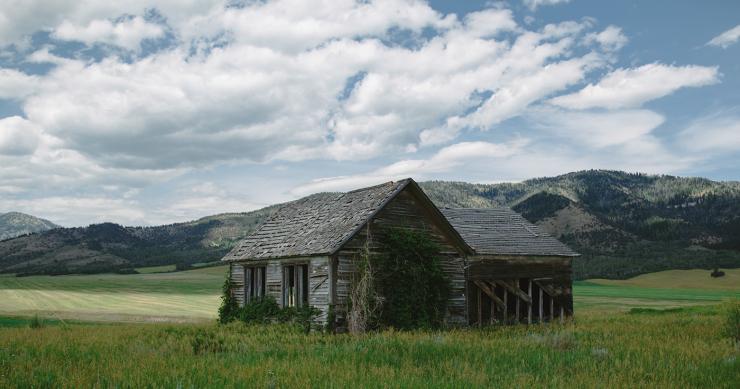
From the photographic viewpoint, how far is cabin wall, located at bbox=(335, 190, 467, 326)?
21422 mm

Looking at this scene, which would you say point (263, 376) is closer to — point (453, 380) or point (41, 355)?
point (453, 380)

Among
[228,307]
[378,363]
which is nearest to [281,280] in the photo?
[228,307]

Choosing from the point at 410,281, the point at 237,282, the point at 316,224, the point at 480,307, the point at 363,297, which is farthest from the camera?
the point at 237,282

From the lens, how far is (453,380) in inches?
394

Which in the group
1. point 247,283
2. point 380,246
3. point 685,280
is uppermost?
point 380,246

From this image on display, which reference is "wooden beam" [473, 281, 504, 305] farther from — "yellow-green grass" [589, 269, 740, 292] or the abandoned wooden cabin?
"yellow-green grass" [589, 269, 740, 292]

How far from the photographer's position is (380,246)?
2244 centimetres

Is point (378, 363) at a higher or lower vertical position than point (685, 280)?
higher

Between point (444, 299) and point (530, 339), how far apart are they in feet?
22.3

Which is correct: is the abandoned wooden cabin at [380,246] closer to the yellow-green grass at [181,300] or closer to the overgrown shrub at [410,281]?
the overgrown shrub at [410,281]

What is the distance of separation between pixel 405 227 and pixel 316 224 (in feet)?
13.2

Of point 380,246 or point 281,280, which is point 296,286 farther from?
point 380,246

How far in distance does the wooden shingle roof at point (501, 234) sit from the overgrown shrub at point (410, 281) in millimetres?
4216

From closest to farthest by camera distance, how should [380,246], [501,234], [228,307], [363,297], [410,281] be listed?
[363,297]
[410,281]
[380,246]
[228,307]
[501,234]
